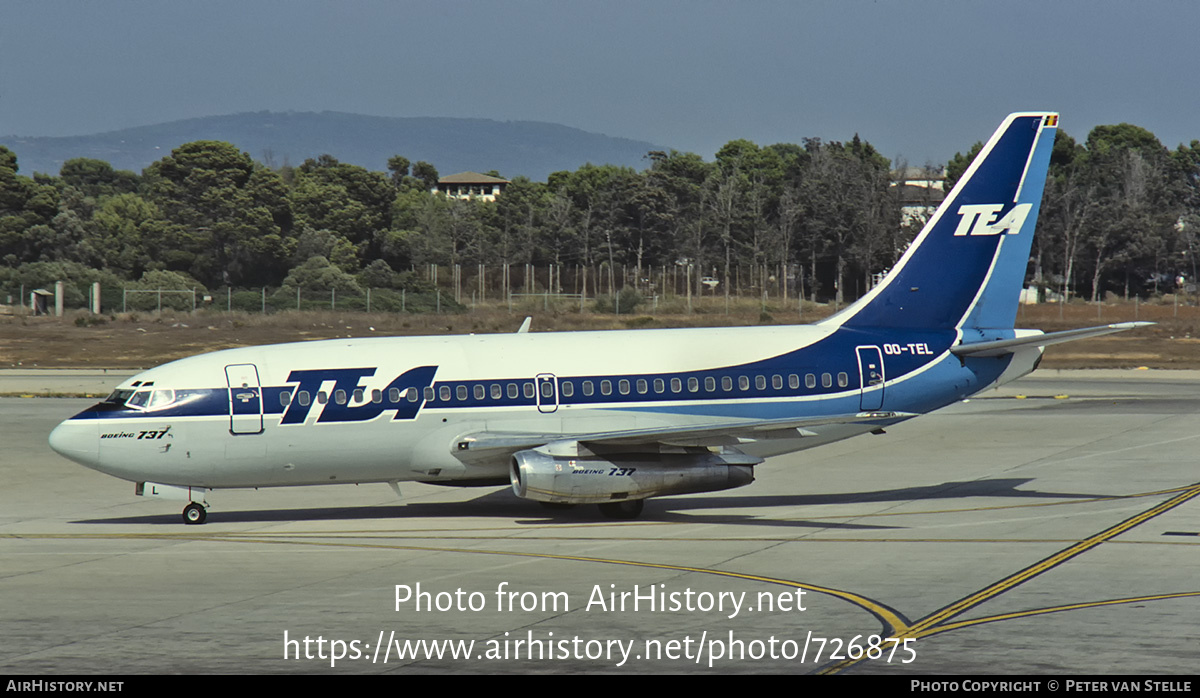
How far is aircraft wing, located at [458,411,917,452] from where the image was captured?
1024 inches

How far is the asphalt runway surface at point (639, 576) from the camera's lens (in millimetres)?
15734

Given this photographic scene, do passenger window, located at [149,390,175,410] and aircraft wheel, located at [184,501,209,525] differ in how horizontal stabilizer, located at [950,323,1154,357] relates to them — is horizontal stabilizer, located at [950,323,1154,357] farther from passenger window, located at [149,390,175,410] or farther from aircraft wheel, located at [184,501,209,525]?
passenger window, located at [149,390,175,410]

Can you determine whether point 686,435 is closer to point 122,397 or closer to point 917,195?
point 122,397

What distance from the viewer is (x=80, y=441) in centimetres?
2591

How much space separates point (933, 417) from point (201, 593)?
115 feet

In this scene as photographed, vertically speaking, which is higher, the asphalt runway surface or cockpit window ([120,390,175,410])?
cockpit window ([120,390,175,410])

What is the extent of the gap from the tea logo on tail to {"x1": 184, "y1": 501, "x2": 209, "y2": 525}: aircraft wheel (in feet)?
63.4

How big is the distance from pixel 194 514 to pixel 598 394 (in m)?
9.30

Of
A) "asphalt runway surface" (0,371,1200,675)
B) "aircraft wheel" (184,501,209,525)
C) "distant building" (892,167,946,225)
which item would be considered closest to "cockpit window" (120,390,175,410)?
"aircraft wheel" (184,501,209,525)

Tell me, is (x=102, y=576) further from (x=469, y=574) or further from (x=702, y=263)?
(x=702, y=263)

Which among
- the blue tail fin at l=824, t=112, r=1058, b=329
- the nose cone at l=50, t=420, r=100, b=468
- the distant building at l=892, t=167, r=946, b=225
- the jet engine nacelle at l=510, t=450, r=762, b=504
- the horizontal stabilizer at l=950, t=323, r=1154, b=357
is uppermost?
the distant building at l=892, t=167, r=946, b=225

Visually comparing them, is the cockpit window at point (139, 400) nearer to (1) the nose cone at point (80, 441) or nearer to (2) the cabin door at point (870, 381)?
(1) the nose cone at point (80, 441)

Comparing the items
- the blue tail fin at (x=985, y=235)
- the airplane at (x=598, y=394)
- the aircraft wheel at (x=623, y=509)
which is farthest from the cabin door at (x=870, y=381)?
the aircraft wheel at (x=623, y=509)
